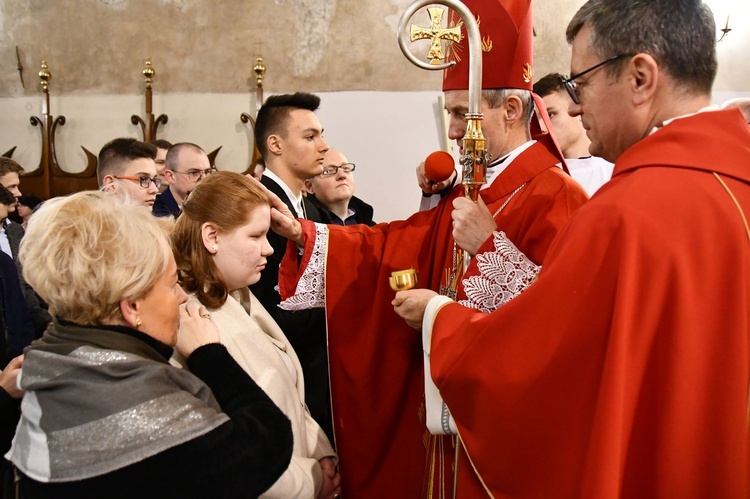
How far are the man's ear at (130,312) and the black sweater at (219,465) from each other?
0.23 metres

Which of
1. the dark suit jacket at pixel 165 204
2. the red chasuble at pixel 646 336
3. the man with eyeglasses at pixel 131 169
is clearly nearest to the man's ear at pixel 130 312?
the red chasuble at pixel 646 336

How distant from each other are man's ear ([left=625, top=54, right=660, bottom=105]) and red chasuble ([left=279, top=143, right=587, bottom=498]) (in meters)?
0.98

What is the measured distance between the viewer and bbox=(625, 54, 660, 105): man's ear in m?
1.52

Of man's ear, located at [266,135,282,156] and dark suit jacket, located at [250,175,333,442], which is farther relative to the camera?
man's ear, located at [266,135,282,156]

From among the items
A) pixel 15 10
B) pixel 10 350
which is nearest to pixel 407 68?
pixel 15 10

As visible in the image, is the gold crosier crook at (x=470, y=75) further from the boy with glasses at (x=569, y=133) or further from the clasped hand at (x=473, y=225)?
the boy with glasses at (x=569, y=133)

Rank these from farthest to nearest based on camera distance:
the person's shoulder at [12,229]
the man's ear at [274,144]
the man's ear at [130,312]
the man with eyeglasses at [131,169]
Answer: the person's shoulder at [12,229] → the man with eyeglasses at [131,169] → the man's ear at [274,144] → the man's ear at [130,312]

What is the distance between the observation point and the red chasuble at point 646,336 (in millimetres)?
1361

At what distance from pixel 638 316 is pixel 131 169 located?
335 centimetres

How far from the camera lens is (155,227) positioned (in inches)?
60.1

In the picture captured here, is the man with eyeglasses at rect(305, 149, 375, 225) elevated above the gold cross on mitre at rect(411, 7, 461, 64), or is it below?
below

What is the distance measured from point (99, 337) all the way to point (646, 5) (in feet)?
4.40

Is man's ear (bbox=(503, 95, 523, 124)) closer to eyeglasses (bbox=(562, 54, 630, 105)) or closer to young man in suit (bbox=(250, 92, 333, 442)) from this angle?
eyeglasses (bbox=(562, 54, 630, 105))

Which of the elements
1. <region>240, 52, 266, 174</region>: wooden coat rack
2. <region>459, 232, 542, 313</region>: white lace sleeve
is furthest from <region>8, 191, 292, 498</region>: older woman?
<region>240, 52, 266, 174</region>: wooden coat rack
